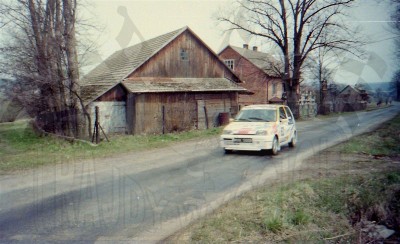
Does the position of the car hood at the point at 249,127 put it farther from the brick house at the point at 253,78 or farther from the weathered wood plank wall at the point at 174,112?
the brick house at the point at 253,78

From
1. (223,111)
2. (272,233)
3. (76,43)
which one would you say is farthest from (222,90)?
(272,233)

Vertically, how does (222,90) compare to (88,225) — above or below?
above

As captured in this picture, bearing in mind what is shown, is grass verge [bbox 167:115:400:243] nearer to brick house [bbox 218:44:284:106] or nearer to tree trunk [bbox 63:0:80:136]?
tree trunk [bbox 63:0:80:136]

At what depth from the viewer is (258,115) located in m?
11.2

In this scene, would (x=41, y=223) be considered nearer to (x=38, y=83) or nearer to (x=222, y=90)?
(x=38, y=83)

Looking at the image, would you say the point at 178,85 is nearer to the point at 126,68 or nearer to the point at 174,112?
the point at 174,112

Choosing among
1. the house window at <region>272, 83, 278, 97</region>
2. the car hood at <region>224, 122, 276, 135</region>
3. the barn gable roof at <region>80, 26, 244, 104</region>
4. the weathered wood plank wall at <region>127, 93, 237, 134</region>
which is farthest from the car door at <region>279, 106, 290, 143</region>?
the house window at <region>272, 83, 278, 97</region>

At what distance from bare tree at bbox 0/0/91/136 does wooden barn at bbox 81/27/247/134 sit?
95.4 inches

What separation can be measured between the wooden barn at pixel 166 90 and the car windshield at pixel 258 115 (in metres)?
7.30

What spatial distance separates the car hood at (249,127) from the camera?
10.2 meters

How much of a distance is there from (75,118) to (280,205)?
12.4 meters

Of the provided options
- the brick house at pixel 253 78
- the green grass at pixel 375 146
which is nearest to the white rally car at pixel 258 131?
the green grass at pixel 375 146

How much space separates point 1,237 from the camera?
443 cm

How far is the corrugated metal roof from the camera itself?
730 inches
